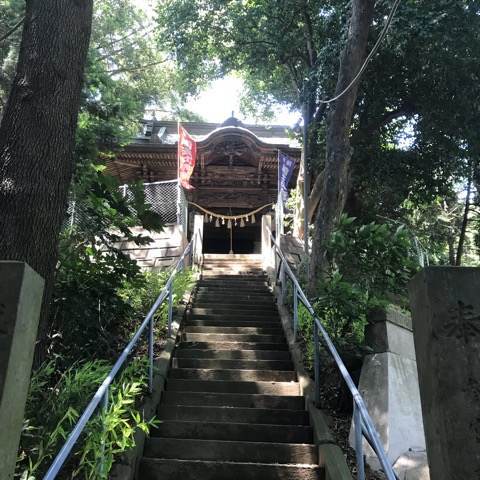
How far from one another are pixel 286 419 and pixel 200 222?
27.3 feet

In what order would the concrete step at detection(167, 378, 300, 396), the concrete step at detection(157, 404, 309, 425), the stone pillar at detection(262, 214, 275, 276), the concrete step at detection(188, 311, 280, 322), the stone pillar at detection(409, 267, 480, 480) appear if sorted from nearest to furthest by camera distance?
the stone pillar at detection(409, 267, 480, 480) < the concrete step at detection(157, 404, 309, 425) < the concrete step at detection(167, 378, 300, 396) < the concrete step at detection(188, 311, 280, 322) < the stone pillar at detection(262, 214, 275, 276)

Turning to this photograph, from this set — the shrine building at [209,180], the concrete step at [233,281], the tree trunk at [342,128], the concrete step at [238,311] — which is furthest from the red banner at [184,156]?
the tree trunk at [342,128]

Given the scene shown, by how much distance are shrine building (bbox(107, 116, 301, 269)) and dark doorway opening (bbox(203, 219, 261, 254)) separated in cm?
4

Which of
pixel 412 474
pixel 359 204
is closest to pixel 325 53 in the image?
pixel 359 204

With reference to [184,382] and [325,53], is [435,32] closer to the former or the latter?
[325,53]

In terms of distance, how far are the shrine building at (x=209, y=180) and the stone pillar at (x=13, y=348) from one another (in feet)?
28.3

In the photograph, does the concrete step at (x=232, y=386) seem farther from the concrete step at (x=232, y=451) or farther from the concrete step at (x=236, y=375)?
the concrete step at (x=232, y=451)

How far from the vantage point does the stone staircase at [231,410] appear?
371 centimetres

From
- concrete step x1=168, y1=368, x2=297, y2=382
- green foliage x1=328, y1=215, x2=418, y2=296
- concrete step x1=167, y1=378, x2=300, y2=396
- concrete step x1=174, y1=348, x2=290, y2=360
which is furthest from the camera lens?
concrete step x1=174, y1=348, x2=290, y2=360

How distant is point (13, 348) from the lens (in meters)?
1.92

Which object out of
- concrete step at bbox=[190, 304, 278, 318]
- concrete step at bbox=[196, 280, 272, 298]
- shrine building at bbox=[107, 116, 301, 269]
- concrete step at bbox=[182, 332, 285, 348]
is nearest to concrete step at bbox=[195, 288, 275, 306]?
concrete step at bbox=[196, 280, 272, 298]

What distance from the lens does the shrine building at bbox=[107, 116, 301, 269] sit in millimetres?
11164

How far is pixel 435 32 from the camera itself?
27.1ft

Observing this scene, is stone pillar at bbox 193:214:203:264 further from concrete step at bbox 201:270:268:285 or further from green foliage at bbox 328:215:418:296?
green foliage at bbox 328:215:418:296
